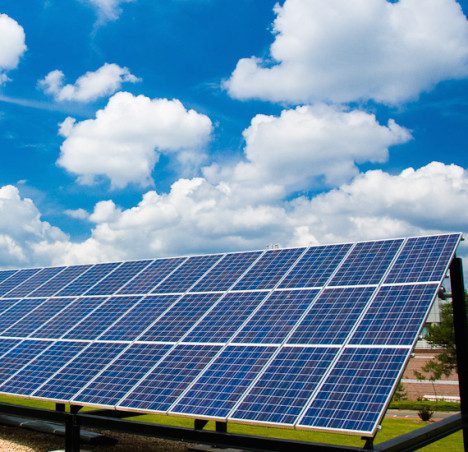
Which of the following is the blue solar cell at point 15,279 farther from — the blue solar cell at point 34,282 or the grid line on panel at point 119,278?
the grid line on panel at point 119,278

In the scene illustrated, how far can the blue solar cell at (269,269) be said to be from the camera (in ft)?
53.7

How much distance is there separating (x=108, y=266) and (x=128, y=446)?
7.11 meters

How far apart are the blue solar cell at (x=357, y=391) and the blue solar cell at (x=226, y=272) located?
19.4 feet

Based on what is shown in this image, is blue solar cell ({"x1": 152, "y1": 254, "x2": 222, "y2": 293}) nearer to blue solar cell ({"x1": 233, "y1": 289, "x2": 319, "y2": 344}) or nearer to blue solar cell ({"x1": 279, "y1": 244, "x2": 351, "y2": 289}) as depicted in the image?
blue solar cell ({"x1": 279, "y1": 244, "x2": 351, "y2": 289})

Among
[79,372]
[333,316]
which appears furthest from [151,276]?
[333,316]

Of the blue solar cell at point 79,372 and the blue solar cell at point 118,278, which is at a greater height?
the blue solar cell at point 118,278

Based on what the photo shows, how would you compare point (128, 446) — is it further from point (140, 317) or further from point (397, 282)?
point (397, 282)

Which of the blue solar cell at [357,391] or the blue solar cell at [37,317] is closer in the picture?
the blue solar cell at [357,391]

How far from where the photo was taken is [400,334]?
1199cm

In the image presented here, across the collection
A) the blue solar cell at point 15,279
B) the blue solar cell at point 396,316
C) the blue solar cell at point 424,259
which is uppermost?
the blue solar cell at point 15,279

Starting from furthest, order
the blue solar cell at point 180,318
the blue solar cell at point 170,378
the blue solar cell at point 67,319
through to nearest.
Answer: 1. the blue solar cell at point 67,319
2. the blue solar cell at point 180,318
3. the blue solar cell at point 170,378

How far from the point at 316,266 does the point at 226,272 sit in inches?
129

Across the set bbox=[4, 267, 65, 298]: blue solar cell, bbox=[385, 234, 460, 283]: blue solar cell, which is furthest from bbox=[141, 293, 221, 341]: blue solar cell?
bbox=[4, 267, 65, 298]: blue solar cell

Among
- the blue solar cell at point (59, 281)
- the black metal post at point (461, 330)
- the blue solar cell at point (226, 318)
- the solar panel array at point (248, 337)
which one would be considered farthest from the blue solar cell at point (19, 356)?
→ the black metal post at point (461, 330)
